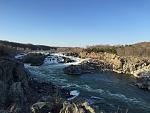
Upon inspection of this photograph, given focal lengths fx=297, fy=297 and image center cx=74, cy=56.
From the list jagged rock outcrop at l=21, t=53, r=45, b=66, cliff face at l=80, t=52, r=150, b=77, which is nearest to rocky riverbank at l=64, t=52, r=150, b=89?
cliff face at l=80, t=52, r=150, b=77

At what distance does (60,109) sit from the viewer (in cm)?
1795

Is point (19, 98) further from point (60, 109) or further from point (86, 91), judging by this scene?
point (86, 91)

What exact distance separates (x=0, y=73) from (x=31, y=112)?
573 inches

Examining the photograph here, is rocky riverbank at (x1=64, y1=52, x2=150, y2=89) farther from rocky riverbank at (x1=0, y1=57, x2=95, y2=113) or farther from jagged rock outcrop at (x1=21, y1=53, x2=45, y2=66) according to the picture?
rocky riverbank at (x1=0, y1=57, x2=95, y2=113)

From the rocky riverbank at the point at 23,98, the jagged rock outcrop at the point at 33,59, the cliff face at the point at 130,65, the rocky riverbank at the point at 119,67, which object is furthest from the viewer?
the jagged rock outcrop at the point at 33,59

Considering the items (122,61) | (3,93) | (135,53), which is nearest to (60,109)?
(3,93)

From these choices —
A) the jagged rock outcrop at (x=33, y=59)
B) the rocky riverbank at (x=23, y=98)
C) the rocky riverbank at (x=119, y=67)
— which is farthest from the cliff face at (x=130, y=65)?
the rocky riverbank at (x=23, y=98)

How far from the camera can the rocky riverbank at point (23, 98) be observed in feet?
58.4

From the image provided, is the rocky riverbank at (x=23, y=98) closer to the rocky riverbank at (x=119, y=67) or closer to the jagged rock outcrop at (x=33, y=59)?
the rocky riverbank at (x=119, y=67)

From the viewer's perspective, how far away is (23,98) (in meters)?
25.8

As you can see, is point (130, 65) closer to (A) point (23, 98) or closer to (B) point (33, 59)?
(B) point (33, 59)

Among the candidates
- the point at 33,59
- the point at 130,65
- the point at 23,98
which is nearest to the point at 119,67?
the point at 130,65

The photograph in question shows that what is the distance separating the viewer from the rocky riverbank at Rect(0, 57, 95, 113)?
1781 centimetres

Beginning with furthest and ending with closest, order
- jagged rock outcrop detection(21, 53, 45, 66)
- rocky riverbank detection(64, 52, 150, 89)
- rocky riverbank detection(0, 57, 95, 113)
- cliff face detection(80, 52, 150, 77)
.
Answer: jagged rock outcrop detection(21, 53, 45, 66) → cliff face detection(80, 52, 150, 77) → rocky riverbank detection(64, 52, 150, 89) → rocky riverbank detection(0, 57, 95, 113)
